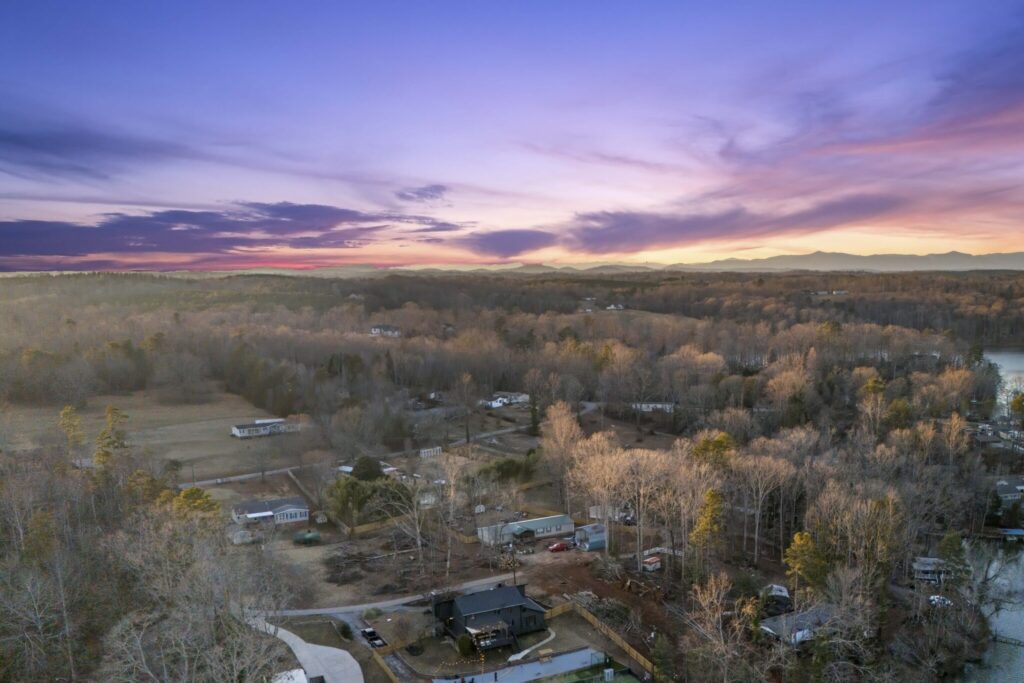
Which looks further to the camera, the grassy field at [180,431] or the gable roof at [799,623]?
the grassy field at [180,431]

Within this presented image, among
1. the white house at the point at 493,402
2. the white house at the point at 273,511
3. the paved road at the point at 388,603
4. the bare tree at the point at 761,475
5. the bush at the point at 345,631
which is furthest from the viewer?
the white house at the point at 493,402

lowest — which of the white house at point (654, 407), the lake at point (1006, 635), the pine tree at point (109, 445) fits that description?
the lake at point (1006, 635)

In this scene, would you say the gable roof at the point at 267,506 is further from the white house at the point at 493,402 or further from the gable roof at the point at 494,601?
the white house at the point at 493,402

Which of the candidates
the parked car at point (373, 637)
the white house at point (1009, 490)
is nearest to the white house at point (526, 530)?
the parked car at point (373, 637)

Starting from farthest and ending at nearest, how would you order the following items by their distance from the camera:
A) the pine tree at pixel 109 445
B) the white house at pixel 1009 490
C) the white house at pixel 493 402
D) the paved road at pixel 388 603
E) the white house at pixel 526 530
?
the white house at pixel 493 402 < the white house at pixel 1009 490 < the pine tree at pixel 109 445 < the white house at pixel 526 530 < the paved road at pixel 388 603

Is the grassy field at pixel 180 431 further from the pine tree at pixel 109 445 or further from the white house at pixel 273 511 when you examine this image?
the white house at pixel 273 511

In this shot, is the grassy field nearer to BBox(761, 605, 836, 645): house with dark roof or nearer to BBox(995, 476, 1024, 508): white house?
BBox(761, 605, 836, 645): house with dark roof

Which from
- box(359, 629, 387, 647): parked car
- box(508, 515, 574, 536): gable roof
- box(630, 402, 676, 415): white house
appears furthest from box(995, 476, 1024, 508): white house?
box(359, 629, 387, 647): parked car

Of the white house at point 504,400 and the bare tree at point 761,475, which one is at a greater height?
the bare tree at point 761,475

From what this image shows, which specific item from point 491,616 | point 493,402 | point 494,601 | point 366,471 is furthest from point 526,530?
point 493,402
